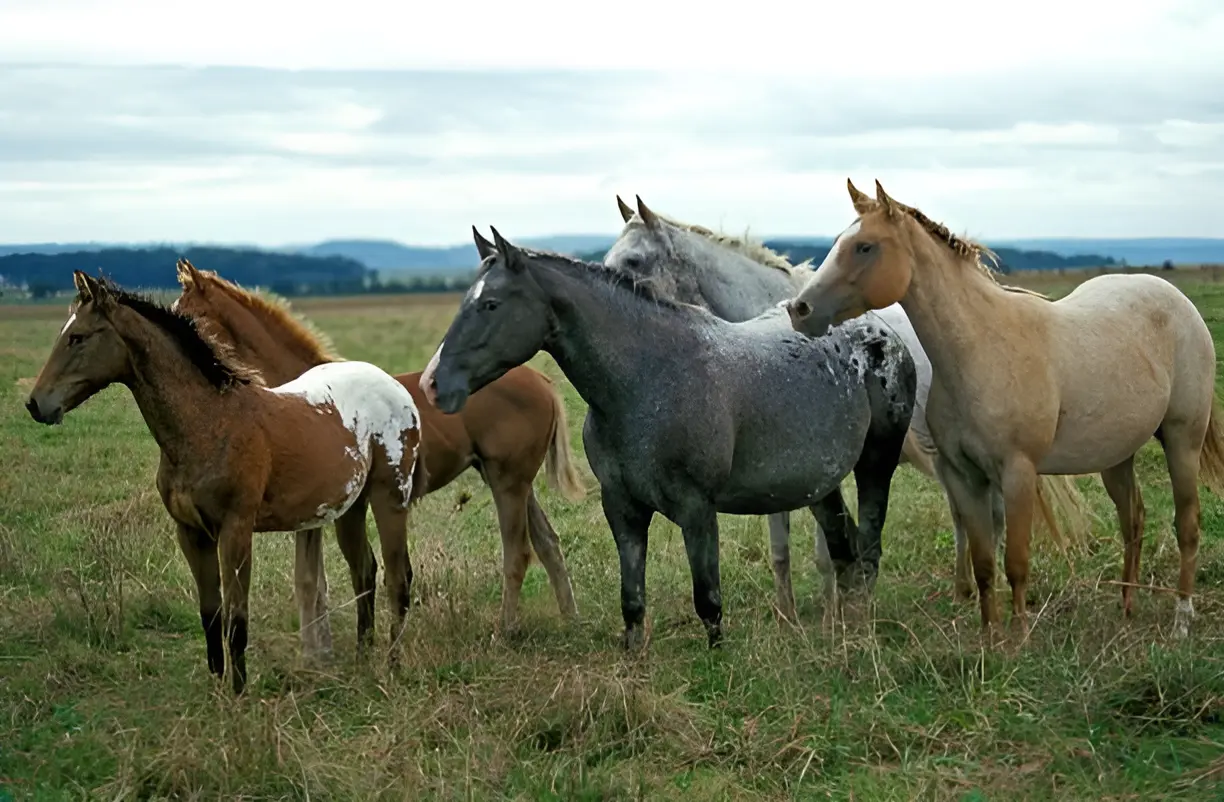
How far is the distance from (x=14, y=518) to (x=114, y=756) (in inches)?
202

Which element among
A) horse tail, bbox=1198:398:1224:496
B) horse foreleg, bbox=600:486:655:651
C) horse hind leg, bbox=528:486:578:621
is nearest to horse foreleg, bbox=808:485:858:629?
horse foreleg, bbox=600:486:655:651

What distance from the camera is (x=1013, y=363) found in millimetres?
6000

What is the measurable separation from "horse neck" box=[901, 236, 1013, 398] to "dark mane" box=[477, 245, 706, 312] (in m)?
1.11

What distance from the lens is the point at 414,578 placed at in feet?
23.8

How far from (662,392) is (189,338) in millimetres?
2137

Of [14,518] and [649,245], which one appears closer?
[649,245]

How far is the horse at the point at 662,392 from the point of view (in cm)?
561

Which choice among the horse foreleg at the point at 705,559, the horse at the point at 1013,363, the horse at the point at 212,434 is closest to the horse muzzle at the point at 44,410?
the horse at the point at 212,434

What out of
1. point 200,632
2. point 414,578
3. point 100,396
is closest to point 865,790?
point 414,578

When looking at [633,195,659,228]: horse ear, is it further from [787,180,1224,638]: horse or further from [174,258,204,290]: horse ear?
[174,258,204,290]: horse ear

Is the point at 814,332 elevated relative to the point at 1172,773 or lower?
elevated

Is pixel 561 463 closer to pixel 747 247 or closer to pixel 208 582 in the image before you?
pixel 747 247

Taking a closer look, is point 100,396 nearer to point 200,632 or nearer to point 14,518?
point 14,518

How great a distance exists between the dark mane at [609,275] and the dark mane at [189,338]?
125 centimetres
